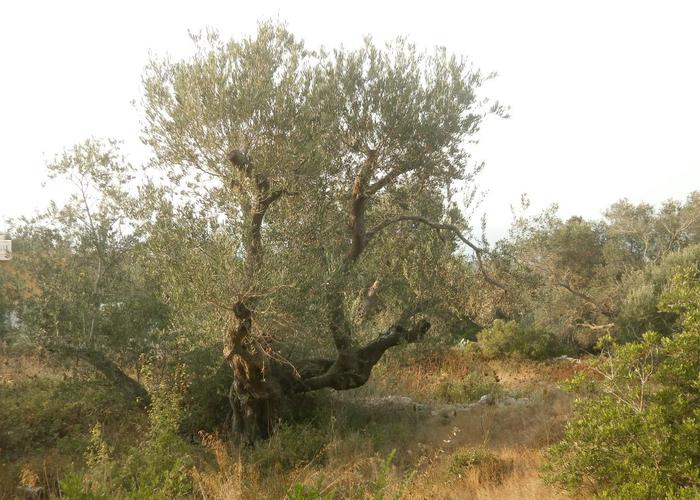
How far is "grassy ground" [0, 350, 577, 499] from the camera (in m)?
7.65

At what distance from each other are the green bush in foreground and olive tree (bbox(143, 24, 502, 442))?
4.08m

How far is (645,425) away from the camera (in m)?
5.91

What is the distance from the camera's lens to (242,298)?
7703 mm

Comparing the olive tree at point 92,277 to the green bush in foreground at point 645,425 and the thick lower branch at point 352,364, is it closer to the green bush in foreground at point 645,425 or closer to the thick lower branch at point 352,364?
the thick lower branch at point 352,364

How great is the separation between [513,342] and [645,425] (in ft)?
48.0

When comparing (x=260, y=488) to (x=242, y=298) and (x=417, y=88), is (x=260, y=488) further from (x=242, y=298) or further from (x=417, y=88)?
(x=417, y=88)

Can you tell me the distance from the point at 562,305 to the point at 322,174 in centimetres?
1646

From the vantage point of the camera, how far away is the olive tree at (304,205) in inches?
314

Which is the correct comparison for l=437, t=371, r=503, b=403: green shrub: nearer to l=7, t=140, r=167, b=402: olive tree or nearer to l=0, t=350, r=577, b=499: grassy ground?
l=0, t=350, r=577, b=499: grassy ground

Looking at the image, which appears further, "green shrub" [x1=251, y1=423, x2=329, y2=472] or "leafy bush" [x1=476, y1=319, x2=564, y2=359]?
"leafy bush" [x1=476, y1=319, x2=564, y2=359]

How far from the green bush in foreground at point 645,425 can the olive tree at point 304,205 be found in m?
4.08

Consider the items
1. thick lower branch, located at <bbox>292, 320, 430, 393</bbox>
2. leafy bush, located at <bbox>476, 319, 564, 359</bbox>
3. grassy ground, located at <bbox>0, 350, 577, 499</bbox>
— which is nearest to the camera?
grassy ground, located at <bbox>0, 350, 577, 499</bbox>

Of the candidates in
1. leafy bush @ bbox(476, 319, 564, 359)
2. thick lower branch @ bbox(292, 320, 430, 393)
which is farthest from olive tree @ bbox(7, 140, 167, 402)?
leafy bush @ bbox(476, 319, 564, 359)

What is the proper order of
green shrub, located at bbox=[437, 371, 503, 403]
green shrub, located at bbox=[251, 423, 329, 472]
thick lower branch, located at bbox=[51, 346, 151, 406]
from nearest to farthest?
green shrub, located at bbox=[251, 423, 329, 472] → thick lower branch, located at bbox=[51, 346, 151, 406] → green shrub, located at bbox=[437, 371, 503, 403]
